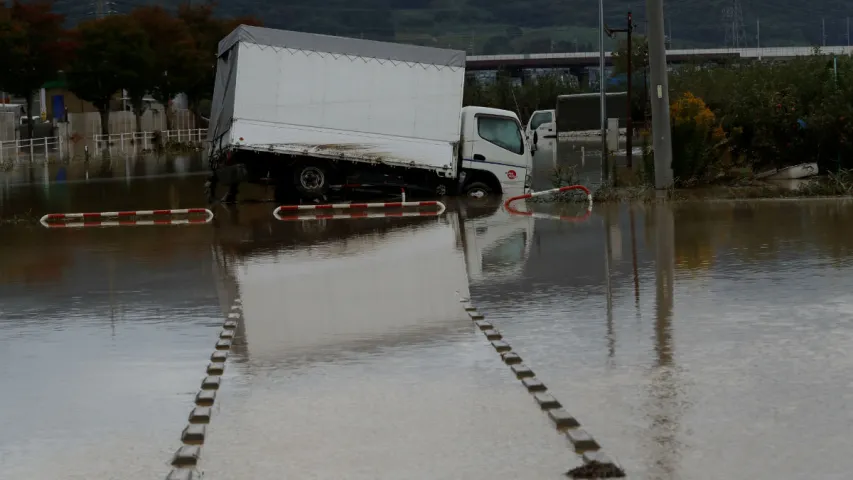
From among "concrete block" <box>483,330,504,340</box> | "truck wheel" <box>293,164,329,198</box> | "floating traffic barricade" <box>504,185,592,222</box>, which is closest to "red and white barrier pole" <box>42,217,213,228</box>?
"truck wheel" <box>293,164,329,198</box>

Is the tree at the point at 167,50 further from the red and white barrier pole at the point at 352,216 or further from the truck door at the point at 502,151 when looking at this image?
the red and white barrier pole at the point at 352,216

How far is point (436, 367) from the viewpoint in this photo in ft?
32.6

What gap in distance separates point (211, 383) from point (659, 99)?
59.2ft

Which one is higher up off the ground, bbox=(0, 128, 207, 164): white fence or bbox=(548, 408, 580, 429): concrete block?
bbox=(0, 128, 207, 164): white fence

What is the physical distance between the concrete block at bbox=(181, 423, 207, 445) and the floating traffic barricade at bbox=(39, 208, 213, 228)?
1596 cm

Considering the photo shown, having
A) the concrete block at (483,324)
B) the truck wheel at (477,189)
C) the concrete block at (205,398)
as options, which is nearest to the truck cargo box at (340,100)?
the truck wheel at (477,189)

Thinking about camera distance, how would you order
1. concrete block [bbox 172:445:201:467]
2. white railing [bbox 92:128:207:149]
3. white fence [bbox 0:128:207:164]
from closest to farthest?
concrete block [bbox 172:445:201:467], white fence [bbox 0:128:207:164], white railing [bbox 92:128:207:149]

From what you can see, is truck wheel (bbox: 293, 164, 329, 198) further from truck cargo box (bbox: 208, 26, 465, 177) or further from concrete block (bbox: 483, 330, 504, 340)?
concrete block (bbox: 483, 330, 504, 340)

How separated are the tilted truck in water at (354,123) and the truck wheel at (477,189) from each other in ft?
0.06

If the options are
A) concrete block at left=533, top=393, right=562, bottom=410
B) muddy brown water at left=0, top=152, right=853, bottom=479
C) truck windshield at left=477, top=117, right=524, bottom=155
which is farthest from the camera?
truck windshield at left=477, top=117, right=524, bottom=155

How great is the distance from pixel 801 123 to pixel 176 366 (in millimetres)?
22323

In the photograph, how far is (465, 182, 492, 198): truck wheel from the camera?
94.9 ft

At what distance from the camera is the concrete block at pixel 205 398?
351 inches

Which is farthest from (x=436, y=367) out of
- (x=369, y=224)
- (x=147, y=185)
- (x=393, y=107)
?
(x=147, y=185)
